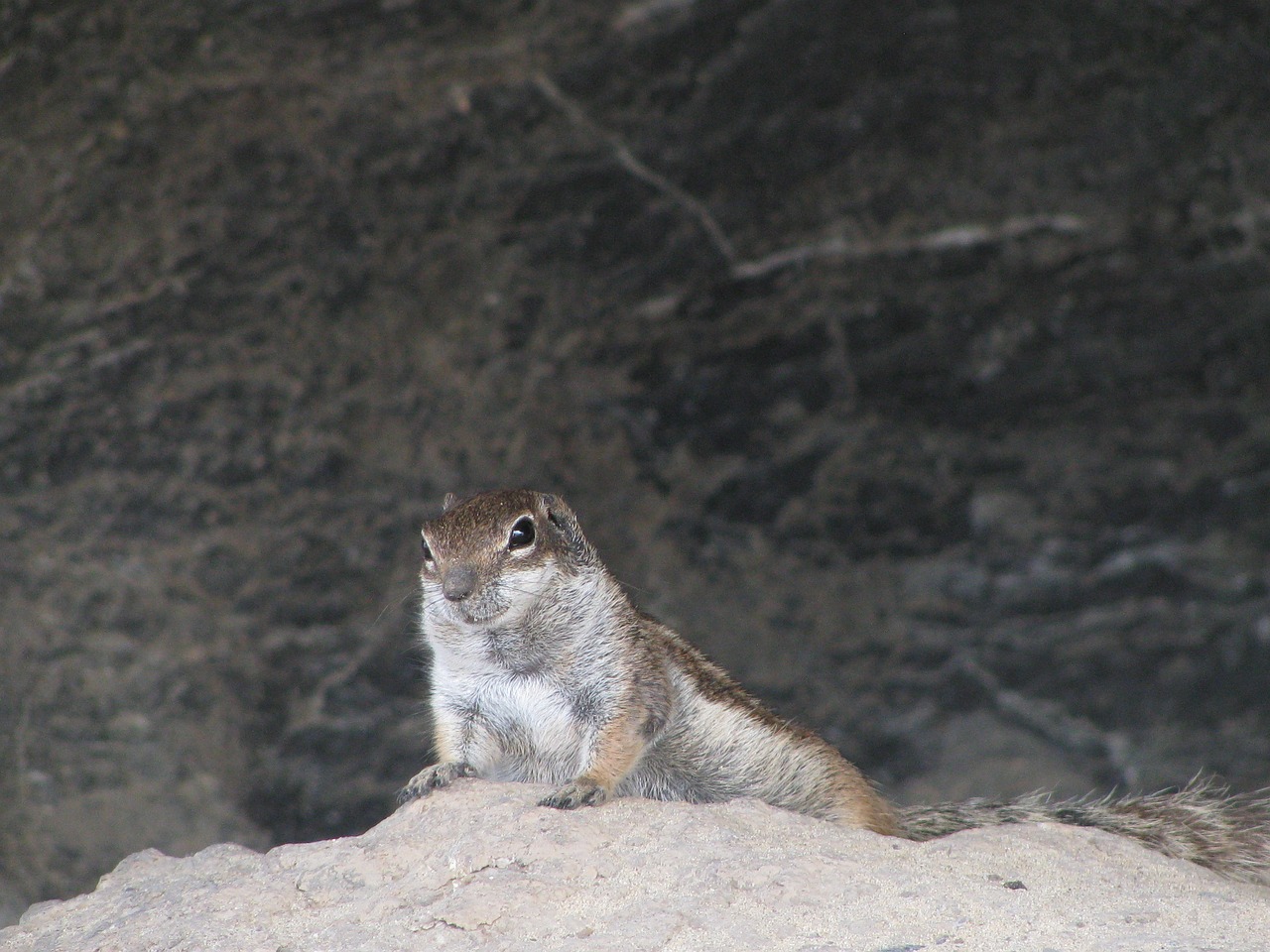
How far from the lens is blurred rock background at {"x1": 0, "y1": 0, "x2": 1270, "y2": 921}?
4.92 m

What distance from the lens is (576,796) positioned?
3.04m

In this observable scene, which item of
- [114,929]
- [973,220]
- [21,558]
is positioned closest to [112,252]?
[21,558]

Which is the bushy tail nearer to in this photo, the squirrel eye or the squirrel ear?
the squirrel ear

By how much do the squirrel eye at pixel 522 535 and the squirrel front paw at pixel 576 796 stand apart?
548mm

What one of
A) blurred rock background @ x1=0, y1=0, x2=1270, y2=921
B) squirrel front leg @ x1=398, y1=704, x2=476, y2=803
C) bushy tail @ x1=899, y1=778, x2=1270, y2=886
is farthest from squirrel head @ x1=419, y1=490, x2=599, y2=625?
blurred rock background @ x1=0, y1=0, x2=1270, y2=921

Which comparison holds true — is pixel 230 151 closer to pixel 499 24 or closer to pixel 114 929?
pixel 499 24

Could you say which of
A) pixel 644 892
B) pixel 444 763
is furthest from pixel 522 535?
pixel 644 892

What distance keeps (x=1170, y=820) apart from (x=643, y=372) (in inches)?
101

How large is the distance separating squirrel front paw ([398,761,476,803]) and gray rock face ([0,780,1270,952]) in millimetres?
68

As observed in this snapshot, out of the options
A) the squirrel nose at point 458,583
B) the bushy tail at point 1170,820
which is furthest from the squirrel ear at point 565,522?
the bushy tail at point 1170,820

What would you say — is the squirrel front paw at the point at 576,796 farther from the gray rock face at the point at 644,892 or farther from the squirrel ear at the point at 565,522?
the squirrel ear at the point at 565,522

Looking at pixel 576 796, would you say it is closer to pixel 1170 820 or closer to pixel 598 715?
pixel 598 715

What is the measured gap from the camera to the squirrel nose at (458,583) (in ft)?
10.2

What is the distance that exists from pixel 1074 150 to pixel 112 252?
11.3ft
